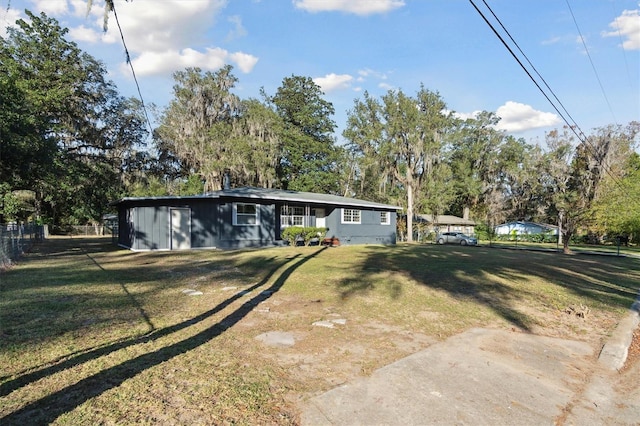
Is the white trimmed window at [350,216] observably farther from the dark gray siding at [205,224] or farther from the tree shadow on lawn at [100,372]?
the tree shadow on lawn at [100,372]

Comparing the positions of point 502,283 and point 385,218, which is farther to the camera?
point 385,218

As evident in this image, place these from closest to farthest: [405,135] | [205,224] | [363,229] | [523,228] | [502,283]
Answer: [502,283] < [205,224] < [363,229] < [405,135] < [523,228]

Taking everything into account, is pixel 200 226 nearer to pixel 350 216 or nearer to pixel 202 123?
pixel 350 216

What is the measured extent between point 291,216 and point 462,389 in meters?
17.4

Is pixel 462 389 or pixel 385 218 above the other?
pixel 385 218

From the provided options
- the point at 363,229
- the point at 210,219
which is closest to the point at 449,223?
the point at 363,229

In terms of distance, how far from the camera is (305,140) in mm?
33906

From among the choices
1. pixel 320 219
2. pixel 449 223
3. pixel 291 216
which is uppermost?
pixel 291 216

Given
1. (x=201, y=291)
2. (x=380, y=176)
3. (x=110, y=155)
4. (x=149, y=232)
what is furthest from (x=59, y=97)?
(x=380, y=176)

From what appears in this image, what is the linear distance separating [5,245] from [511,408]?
13.1 metres

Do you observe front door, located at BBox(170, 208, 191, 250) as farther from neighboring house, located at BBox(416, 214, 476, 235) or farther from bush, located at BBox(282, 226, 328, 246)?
neighboring house, located at BBox(416, 214, 476, 235)

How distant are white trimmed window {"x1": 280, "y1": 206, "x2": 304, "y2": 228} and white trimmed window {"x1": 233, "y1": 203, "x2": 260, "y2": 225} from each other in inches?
79.2

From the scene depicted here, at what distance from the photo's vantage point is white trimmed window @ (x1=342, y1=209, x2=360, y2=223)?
22344 millimetres

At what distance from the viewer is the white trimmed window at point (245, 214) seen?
17.4 m
